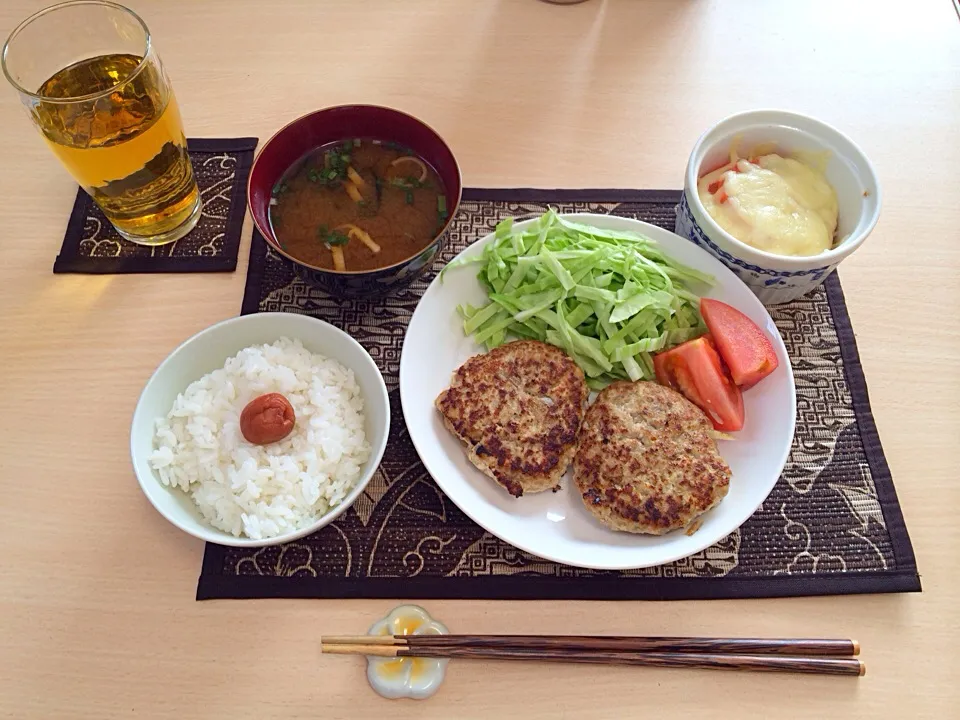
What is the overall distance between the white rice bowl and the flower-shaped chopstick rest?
0.27 m

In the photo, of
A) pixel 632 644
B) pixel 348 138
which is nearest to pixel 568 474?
pixel 632 644

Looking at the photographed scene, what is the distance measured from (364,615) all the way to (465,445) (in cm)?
42

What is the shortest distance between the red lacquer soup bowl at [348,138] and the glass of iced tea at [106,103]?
0.26m

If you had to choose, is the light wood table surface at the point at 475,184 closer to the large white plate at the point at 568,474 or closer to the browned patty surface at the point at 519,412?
the large white plate at the point at 568,474

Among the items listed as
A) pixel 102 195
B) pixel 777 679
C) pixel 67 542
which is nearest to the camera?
pixel 777 679

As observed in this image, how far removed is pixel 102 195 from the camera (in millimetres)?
1692

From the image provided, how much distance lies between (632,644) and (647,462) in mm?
367

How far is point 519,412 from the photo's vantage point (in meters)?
1.54

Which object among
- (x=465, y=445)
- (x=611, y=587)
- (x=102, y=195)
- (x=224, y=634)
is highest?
(x=102, y=195)

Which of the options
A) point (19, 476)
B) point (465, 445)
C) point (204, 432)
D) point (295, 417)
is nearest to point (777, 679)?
point (465, 445)

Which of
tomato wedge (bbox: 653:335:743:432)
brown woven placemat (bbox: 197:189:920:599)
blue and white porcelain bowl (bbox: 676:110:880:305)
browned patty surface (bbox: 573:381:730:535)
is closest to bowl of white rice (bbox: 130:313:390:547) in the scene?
brown woven placemat (bbox: 197:189:920:599)

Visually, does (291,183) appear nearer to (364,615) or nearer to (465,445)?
(465,445)

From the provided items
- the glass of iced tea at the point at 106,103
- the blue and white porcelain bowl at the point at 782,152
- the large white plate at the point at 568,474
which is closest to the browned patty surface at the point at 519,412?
the large white plate at the point at 568,474

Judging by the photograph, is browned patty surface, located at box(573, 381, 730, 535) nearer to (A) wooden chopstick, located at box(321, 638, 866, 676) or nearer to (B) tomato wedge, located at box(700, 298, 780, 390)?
(B) tomato wedge, located at box(700, 298, 780, 390)
